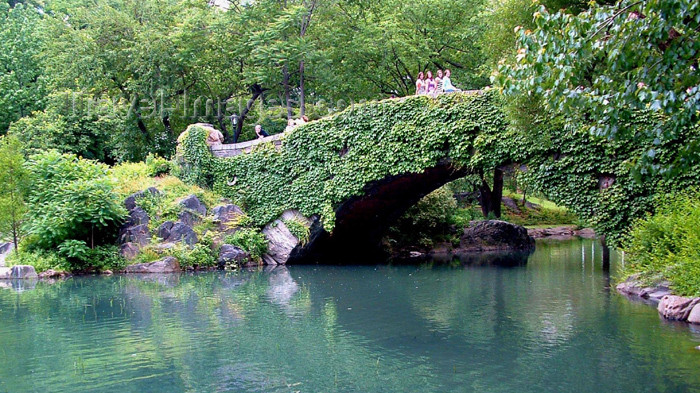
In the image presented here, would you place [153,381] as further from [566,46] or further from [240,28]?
[240,28]

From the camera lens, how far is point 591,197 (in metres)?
14.9

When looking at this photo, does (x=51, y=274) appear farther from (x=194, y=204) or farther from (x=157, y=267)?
(x=194, y=204)

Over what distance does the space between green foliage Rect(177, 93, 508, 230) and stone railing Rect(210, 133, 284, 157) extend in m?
0.25

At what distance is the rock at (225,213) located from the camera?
20.7m

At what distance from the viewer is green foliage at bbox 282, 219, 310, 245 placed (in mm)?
20625

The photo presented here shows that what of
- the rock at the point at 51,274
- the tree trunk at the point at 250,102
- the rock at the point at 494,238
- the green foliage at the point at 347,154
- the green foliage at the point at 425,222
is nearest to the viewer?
the green foliage at the point at 347,154

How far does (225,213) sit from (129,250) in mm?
3298

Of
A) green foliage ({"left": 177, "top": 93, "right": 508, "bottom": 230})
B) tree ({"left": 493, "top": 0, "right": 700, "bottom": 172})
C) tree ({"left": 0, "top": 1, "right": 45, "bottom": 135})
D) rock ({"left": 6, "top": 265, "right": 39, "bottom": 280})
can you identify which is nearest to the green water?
rock ({"left": 6, "top": 265, "right": 39, "bottom": 280})

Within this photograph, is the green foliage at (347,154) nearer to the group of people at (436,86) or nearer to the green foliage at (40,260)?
the group of people at (436,86)

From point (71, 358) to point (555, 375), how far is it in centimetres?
610

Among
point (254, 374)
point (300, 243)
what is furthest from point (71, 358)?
point (300, 243)

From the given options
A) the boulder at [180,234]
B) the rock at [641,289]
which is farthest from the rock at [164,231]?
the rock at [641,289]

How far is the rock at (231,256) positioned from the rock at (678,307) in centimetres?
1263

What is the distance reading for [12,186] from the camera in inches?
737
